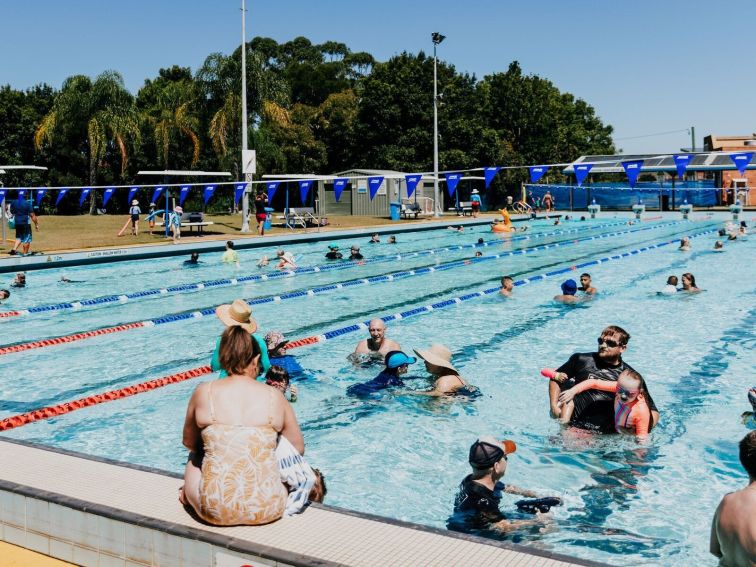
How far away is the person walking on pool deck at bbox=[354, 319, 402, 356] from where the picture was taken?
340 inches

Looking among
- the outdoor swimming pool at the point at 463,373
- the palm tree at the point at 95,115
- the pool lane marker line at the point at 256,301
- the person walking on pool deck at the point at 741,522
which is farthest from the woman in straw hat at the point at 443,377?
the palm tree at the point at 95,115

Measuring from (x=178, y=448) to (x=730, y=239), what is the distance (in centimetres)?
2187

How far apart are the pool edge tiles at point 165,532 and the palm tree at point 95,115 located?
1316 inches

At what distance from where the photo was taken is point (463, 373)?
915cm

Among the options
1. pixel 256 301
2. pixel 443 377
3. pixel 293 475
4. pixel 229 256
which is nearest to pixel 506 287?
pixel 256 301

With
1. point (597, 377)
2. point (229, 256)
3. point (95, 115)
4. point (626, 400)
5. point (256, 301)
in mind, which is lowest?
point (256, 301)

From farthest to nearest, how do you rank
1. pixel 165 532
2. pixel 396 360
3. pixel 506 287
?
pixel 506 287, pixel 396 360, pixel 165 532

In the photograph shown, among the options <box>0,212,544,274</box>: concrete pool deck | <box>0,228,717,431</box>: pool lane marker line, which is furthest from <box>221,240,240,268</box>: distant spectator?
<box>0,228,717,431</box>: pool lane marker line

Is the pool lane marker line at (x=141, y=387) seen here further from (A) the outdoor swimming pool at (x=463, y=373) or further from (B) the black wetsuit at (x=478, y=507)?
(B) the black wetsuit at (x=478, y=507)

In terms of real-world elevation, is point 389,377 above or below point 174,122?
below

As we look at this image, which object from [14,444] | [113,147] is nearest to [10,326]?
[14,444]

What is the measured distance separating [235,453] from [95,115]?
1376 inches

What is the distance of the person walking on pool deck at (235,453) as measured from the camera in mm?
3676

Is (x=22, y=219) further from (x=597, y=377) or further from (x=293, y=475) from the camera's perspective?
(x=293, y=475)
